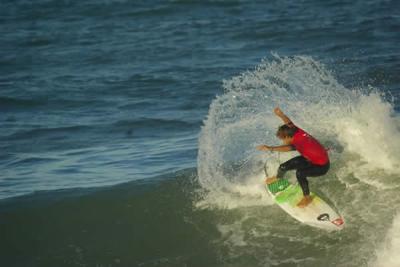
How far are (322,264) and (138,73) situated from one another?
14.8 meters

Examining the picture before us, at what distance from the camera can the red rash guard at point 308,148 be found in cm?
1036

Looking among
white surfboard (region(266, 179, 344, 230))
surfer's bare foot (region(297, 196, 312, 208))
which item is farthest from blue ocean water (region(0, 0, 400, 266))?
surfer's bare foot (region(297, 196, 312, 208))

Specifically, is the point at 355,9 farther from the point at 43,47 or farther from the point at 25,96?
the point at 25,96

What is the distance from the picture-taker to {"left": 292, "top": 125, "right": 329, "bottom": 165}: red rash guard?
34.0 feet

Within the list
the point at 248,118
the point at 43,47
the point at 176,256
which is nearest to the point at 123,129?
the point at 248,118

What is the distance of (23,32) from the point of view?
29828 millimetres

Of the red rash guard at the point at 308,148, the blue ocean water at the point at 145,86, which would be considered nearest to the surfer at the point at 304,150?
the red rash guard at the point at 308,148

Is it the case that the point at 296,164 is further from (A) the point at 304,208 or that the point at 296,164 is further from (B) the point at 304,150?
(A) the point at 304,208

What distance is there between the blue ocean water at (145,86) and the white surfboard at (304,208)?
0.27 meters

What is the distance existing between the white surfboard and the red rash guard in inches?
23.8

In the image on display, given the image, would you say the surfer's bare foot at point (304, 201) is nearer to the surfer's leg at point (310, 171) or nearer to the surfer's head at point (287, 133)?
the surfer's leg at point (310, 171)

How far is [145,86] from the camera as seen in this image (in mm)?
22125

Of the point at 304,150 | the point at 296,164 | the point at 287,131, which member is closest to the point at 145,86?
the point at 296,164

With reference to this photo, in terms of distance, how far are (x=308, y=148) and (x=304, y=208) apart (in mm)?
820
